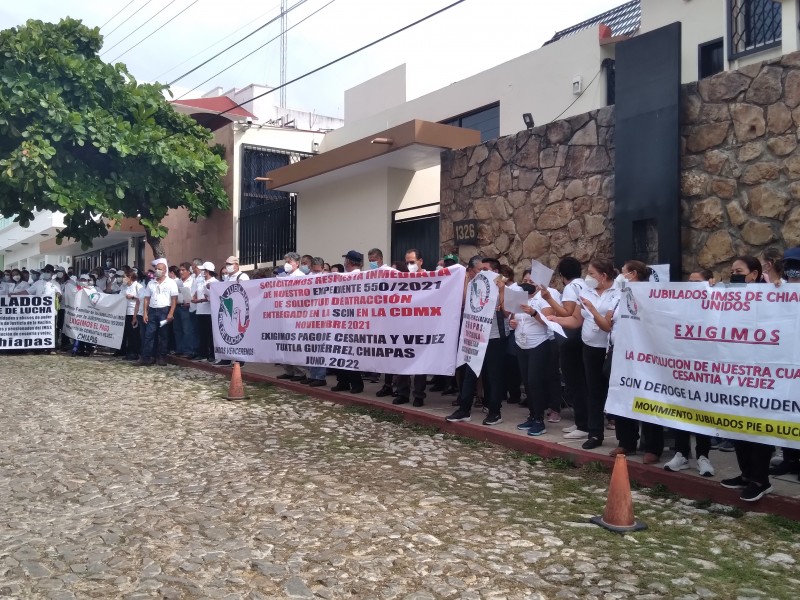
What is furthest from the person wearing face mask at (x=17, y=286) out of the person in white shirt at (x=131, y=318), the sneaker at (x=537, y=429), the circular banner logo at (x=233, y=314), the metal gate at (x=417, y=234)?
the sneaker at (x=537, y=429)

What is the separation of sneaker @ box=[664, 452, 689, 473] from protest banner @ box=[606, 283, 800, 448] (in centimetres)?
33

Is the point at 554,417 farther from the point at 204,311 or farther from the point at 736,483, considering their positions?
the point at 204,311

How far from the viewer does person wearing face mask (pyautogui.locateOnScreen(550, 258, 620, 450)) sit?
703 centimetres

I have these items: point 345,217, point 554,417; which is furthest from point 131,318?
point 554,417

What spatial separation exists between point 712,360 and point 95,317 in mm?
13390

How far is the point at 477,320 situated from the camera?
27.5ft

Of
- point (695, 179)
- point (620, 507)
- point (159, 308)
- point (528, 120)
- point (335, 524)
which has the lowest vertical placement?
point (335, 524)

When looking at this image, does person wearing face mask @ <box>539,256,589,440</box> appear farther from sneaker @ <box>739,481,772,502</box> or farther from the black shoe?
sneaker @ <box>739,481,772,502</box>

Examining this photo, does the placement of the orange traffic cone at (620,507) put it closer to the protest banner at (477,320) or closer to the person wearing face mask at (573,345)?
the person wearing face mask at (573,345)

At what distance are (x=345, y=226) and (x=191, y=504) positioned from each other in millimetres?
11248

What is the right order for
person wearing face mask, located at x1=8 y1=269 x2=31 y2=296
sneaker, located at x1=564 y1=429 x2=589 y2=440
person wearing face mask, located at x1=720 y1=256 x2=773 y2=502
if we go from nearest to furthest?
person wearing face mask, located at x1=720 y1=256 x2=773 y2=502 < sneaker, located at x1=564 y1=429 x2=589 y2=440 < person wearing face mask, located at x1=8 y1=269 x2=31 y2=296

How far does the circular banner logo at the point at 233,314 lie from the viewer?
12.2 metres

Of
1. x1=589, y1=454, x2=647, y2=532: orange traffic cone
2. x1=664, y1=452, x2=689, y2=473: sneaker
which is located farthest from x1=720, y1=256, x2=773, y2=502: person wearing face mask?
x1=589, y1=454, x2=647, y2=532: orange traffic cone

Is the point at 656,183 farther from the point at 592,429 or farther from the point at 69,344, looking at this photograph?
the point at 69,344
